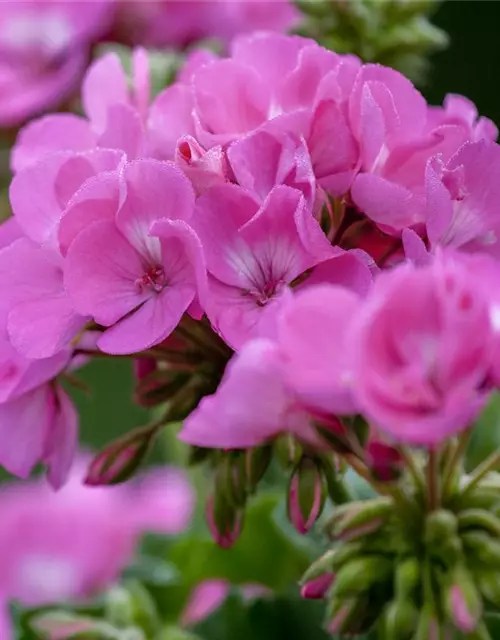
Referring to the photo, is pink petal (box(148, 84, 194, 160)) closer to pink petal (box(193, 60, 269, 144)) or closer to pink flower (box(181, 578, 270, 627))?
pink petal (box(193, 60, 269, 144))

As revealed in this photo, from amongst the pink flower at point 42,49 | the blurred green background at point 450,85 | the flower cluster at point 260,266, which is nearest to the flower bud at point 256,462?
the flower cluster at point 260,266

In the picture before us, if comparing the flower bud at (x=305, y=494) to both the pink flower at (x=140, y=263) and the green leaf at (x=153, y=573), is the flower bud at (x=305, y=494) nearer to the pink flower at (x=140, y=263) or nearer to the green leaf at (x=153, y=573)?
the pink flower at (x=140, y=263)

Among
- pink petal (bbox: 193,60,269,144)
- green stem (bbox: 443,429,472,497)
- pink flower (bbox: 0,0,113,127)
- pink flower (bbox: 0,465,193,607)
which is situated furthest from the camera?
pink flower (bbox: 0,465,193,607)

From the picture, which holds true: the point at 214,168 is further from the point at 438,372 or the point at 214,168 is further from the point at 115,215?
the point at 438,372

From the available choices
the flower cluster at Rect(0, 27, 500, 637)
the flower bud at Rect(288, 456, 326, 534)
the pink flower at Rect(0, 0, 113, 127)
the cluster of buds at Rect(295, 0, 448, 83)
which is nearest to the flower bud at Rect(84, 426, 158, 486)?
the flower cluster at Rect(0, 27, 500, 637)

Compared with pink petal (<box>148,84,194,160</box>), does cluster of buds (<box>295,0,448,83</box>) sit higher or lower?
lower

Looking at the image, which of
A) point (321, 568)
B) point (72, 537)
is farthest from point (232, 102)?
point (72, 537)

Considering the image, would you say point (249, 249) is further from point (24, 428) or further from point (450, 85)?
point (450, 85)
